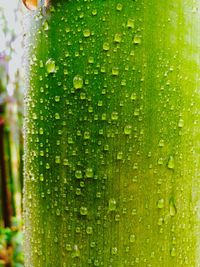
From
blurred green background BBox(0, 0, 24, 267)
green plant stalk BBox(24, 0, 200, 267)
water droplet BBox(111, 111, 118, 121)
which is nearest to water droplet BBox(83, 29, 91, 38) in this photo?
green plant stalk BBox(24, 0, 200, 267)

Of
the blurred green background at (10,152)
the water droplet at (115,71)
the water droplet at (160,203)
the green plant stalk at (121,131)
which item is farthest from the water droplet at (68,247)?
the blurred green background at (10,152)

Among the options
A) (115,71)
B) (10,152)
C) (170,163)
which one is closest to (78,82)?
(115,71)

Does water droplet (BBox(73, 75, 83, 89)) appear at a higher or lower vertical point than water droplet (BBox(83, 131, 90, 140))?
higher

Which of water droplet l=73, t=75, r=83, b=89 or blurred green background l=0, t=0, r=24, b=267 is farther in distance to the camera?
blurred green background l=0, t=0, r=24, b=267

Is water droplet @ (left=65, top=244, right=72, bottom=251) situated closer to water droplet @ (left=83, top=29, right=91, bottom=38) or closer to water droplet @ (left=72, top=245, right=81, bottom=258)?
water droplet @ (left=72, top=245, right=81, bottom=258)

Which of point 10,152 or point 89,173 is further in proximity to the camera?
point 10,152

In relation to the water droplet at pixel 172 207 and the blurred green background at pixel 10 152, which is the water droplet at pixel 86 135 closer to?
the water droplet at pixel 172 207

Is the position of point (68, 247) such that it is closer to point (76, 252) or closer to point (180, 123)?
point (76, 252)
